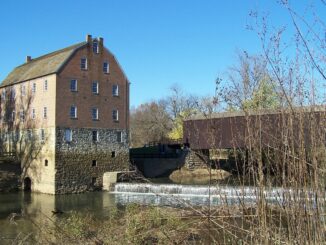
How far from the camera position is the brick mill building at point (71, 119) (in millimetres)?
31969

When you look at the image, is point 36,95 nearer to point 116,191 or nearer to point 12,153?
point 12,153

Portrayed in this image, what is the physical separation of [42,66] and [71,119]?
226 inches

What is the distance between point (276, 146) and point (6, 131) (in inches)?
1528

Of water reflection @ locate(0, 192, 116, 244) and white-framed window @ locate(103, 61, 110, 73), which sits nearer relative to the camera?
water reflection @ locate(0, 192, 116, 244)

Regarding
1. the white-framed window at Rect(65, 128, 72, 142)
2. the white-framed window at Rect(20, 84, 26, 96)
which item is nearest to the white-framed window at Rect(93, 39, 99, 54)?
the white-framed window at Rect(65, 128, 72, 142)

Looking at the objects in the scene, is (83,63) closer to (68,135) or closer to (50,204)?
(68,135)

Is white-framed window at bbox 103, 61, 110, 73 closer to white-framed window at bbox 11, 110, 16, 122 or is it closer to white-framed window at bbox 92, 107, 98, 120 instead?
white-framed window at bbox 92, 107, 98, 120

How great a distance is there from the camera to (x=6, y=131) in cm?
3866

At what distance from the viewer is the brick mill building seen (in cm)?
3197

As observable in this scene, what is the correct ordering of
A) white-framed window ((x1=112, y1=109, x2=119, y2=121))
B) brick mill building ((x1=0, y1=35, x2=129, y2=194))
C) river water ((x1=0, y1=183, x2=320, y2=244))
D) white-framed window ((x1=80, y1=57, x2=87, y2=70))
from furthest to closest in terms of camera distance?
white-framed window ((x1=112, y1=109, x2=119, y2=121)) → white-framed window ((x1=80, y1=57, x2=87, y2=70)) → brick mill building ((x1=0, y1=35, x2=129, y2=194)) → river water ((x1=0, y1=183, x2=320, y2=244))

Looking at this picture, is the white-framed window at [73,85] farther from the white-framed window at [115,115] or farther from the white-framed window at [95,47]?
the white-framed window at [115,115]

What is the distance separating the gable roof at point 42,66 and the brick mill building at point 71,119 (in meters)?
0.07

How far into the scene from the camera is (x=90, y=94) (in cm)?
3409

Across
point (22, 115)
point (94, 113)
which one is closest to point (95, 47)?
point (94, 113)
